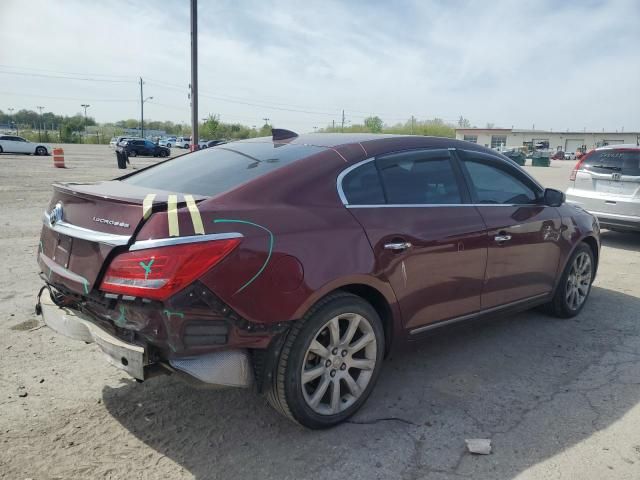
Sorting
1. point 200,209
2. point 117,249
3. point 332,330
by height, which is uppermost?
point 200,209

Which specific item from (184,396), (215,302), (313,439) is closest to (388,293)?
(313,439)

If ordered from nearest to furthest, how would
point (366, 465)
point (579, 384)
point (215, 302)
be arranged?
point (215, 302) < point (366, 465) < point (579, 384)

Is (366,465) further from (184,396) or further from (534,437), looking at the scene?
(184,396)

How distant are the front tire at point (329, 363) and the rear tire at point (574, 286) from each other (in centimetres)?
250

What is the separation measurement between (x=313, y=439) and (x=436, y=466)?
0.68 metres

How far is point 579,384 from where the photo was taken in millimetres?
3674

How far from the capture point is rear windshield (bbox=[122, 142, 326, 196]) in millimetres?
3053

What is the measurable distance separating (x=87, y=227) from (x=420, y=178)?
2.12 metres

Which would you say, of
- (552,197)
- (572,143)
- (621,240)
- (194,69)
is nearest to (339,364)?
(552,197)

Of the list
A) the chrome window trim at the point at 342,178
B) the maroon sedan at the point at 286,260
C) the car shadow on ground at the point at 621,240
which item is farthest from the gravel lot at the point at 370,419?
the car shadow on ground at the point at 621,240

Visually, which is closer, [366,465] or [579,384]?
[366,465]

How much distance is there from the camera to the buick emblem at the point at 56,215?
3.04 meters

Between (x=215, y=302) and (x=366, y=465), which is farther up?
(x=215, y=302)

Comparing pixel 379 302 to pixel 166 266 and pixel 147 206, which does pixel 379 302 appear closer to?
pixel 166 266
